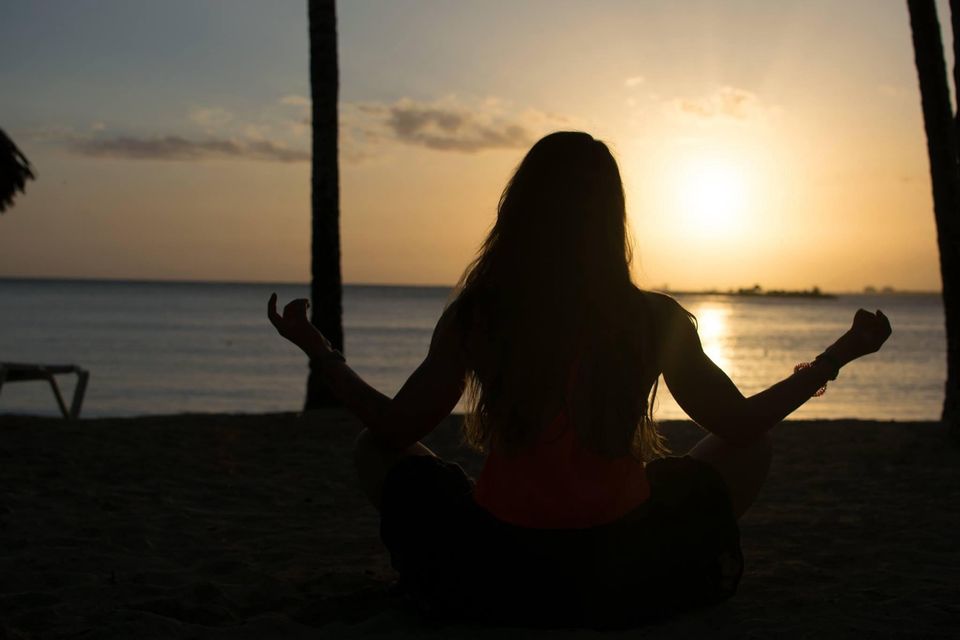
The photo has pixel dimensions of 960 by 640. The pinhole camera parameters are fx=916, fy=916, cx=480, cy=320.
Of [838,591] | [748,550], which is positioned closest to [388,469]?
[838,591]

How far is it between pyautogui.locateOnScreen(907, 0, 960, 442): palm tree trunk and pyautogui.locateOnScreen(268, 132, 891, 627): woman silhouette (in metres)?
6.10

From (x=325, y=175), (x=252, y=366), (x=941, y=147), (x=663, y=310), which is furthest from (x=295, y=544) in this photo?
(x=252, y=366)

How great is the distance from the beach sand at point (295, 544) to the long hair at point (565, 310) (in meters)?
0.81

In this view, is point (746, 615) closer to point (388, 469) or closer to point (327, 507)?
point (388, 469)

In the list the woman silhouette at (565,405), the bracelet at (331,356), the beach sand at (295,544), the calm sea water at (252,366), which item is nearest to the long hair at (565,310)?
the woman silhouette at (565,405)

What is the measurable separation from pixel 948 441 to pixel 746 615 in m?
5.65

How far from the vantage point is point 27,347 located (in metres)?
40.4

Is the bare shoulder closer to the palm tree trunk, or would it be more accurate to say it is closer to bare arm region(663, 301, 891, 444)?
bare arm region(663, 301, 891, 444)

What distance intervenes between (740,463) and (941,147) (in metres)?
6.33

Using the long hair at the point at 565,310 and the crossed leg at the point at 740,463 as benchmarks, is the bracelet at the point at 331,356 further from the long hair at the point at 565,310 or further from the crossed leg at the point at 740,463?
the crossed leg at the point at 740,463

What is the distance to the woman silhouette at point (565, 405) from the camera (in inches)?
109

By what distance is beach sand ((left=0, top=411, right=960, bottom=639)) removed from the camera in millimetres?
3373

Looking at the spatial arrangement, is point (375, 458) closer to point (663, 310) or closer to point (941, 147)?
point (663, 310)

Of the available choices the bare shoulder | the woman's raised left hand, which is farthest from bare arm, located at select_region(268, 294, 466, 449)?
the bare shoulder
